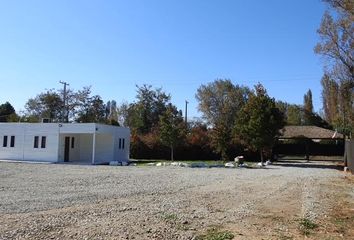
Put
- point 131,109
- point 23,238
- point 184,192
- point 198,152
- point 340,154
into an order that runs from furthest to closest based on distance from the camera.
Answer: point 131,109
point 340,154
point 198,152
point 184,192
point 23,238

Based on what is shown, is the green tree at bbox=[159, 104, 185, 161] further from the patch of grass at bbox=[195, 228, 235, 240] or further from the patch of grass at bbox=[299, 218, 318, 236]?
the patch of grass at bbox=[195, 228, 235, 240]

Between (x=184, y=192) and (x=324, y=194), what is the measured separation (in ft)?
16.8

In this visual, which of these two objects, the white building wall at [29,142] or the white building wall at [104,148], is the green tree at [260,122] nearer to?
the white building wall at [104,148]

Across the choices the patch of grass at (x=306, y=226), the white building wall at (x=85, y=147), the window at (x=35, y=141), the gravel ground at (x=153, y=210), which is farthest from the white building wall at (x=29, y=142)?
the patch of grass at (x=306, y=226)

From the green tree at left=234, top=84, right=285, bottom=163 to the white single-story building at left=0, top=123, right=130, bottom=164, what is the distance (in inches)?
470

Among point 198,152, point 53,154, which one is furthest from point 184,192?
point 198,152

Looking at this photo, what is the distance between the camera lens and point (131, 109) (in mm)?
76562

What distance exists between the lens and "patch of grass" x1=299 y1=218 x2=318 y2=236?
9.34 metres

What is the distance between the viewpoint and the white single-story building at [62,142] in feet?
133

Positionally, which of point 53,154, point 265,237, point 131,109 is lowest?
point 265,237

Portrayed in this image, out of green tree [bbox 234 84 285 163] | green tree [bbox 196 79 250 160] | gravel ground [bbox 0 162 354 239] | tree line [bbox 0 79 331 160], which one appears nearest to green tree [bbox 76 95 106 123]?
tree line [bbox 0 79 331 160]

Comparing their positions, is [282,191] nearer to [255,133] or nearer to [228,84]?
[255,133]

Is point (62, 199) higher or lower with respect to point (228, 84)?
lower

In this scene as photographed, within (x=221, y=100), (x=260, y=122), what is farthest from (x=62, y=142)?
(x=221, y=100)
